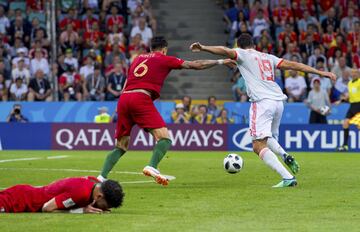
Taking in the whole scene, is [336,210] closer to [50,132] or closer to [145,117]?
[145,117]

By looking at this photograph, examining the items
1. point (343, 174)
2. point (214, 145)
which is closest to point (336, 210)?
point (343, 174)

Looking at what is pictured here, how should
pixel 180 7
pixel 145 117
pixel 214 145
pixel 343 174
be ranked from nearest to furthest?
pixel 145 117
pixel 343 174
pixel 214 145
pixel 180 7

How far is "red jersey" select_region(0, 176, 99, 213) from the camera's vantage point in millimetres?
11867

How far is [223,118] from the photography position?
99.0 ft

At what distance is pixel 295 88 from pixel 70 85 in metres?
6.84

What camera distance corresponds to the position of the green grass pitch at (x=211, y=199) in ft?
37.1

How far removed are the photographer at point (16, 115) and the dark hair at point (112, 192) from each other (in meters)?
19.1

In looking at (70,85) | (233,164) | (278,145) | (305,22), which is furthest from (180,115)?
(278,145)

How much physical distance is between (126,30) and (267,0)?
4.88 m

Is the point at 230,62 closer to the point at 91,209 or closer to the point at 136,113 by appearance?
the point at 136,113

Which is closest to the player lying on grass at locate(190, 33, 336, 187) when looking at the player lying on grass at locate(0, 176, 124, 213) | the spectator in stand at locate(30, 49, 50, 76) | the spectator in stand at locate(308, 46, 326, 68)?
the player lying on grass at locate(0, 176, 124, 213)

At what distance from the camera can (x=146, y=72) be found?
15.8 meters

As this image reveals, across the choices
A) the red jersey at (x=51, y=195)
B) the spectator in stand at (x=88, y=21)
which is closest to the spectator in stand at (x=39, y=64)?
the spectator in stand at (x=88, y=21)

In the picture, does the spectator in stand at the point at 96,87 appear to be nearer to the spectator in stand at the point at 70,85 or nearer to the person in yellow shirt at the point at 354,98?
the spectator in stand at the point at 70,85
